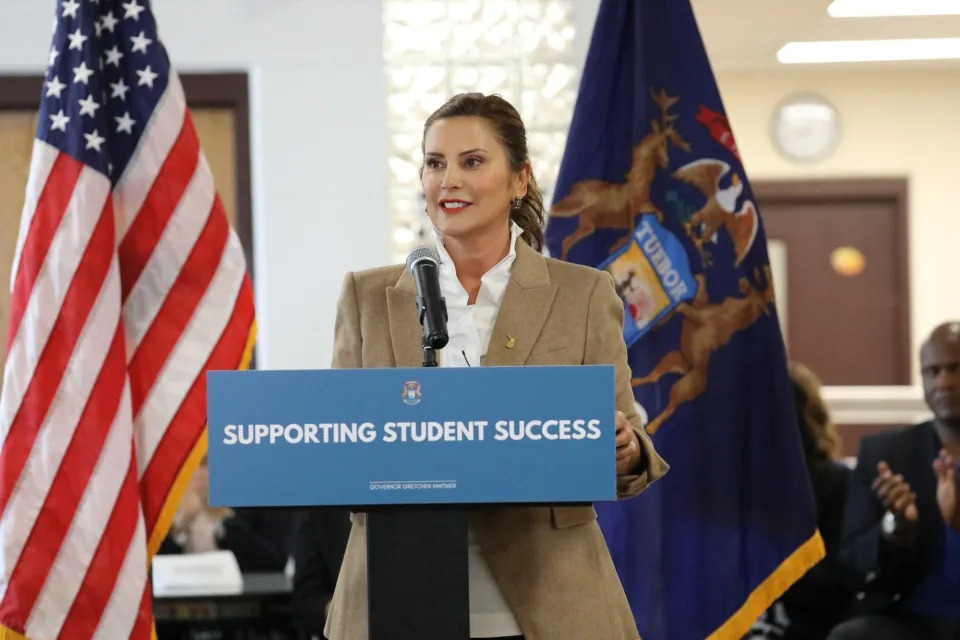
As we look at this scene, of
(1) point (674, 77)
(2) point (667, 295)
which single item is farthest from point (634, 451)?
(1) point (674, 77)

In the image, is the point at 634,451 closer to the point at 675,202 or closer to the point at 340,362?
the point at 340,362

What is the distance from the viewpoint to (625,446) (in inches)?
66.9

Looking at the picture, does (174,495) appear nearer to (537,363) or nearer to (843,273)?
(537,363)

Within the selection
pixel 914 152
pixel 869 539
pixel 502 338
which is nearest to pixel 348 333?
pixel 502 338

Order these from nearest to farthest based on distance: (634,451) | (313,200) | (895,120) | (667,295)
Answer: (634,451), (667,295), (313,200), (895,120)

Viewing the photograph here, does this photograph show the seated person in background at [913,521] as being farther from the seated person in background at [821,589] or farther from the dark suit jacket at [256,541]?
A: the dark suit jacket at [256,541]

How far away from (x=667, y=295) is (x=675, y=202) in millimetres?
243

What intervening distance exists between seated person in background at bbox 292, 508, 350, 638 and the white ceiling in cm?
361

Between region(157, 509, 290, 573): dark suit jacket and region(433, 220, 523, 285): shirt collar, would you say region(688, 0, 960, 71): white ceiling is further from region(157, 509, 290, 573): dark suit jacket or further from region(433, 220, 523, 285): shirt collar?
region(433, 220, 523, 285): shirt collar

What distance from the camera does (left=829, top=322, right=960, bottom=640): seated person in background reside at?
359cm

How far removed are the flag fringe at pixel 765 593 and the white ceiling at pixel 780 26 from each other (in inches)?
147

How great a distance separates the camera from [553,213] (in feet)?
10.8

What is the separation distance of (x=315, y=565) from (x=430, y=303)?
7.99 ft

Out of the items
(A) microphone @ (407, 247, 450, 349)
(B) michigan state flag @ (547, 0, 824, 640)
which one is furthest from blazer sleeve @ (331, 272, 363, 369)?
(B) michigan state flag @ (547, 0, 824, 640)
